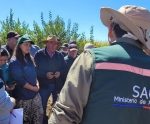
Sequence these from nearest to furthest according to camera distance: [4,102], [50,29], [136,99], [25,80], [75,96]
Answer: [75,96] → [136,99] → [4,102] → [25,80] → [50,29]

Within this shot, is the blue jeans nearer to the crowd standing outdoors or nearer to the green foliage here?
the crowd standing outdoors

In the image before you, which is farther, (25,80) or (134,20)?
(25,80)

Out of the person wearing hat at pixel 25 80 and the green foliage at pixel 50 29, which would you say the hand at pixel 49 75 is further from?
the green foliage at pixel 50 29

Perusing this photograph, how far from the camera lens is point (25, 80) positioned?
734 cm

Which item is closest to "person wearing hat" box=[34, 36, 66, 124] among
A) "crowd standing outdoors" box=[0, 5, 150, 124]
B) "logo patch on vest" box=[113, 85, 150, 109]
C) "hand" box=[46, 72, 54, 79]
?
"hand" box=[46, 72, 54, 79]

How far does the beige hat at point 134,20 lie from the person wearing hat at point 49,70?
18.9 ft

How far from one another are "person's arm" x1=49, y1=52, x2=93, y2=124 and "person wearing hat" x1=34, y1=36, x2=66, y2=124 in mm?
5888

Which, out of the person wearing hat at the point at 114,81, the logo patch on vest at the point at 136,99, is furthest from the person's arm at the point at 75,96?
the logo patch on vest at the point at 136,99

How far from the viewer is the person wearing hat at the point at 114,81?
8.23 feet

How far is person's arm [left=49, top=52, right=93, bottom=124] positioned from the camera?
2.49m

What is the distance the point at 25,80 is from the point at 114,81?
489 cm

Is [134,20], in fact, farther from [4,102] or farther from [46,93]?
[46,93]

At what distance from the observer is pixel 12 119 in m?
5.72

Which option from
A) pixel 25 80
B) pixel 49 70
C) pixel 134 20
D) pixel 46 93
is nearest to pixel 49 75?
pixel 49 70
